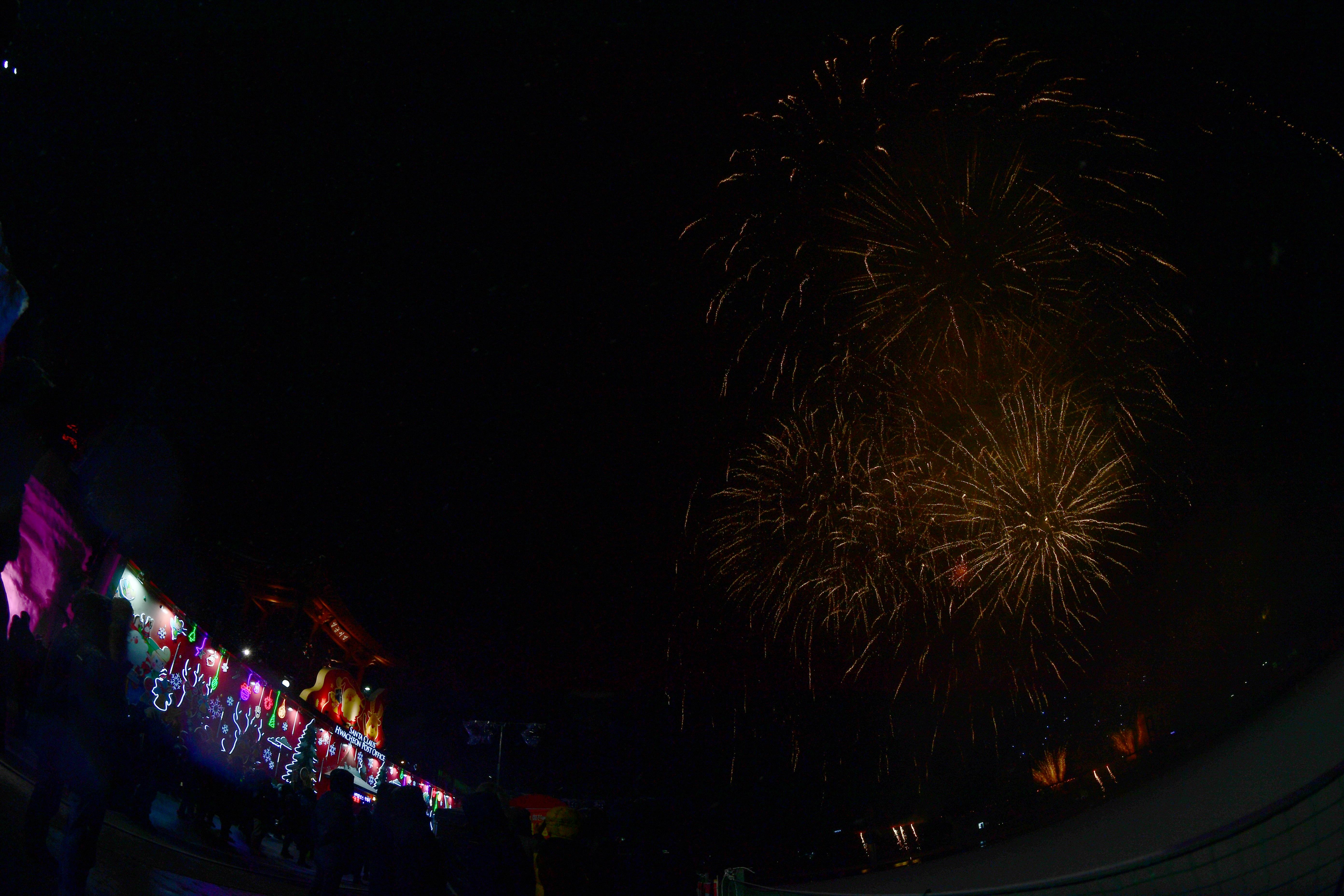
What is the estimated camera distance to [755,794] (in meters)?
37.3

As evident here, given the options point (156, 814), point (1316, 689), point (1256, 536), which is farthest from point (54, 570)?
point (1256, 536)

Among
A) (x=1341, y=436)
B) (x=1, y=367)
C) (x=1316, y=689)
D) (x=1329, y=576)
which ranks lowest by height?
(x=1316, y=689)

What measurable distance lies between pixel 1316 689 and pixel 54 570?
10.3 metres

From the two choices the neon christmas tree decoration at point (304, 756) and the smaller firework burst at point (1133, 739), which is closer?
the smaller firework burst at point (1133, 739)

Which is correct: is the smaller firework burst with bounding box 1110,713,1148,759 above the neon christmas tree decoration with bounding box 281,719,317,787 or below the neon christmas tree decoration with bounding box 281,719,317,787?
below

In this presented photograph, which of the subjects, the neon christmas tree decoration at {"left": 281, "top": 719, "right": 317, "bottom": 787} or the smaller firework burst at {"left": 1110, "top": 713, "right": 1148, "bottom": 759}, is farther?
the neon christmas tree decoration at {"left": 281, "top": 719, "right": 317, "bottom": 787}

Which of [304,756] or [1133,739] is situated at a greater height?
[304,756]

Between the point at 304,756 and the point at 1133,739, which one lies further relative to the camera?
the point at 304,756

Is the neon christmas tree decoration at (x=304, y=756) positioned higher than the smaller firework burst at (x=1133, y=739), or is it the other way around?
the neon christmas tree decoration at (x=304, y=756)

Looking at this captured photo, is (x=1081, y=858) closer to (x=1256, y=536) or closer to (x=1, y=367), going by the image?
(x=1256, y=536)

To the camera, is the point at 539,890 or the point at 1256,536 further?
the point at 539,890

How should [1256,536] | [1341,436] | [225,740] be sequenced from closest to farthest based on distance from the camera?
[1341,436] < [1256,536] < [225,740]

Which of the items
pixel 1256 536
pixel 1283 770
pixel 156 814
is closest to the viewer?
pixel 1283 770

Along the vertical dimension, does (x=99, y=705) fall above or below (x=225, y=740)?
below
